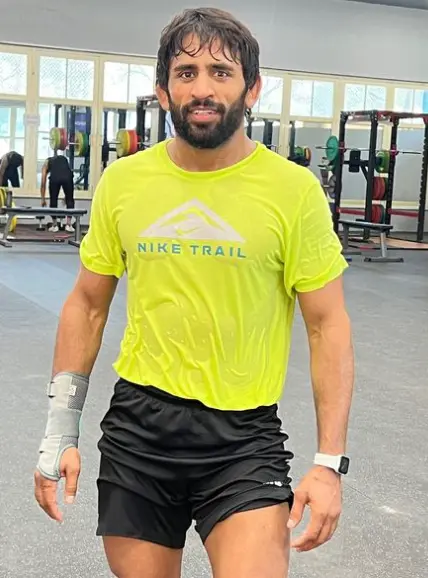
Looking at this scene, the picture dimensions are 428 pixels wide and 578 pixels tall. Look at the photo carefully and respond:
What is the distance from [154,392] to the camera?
153 centimetres

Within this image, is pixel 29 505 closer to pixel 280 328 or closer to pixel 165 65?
pixel 280 328

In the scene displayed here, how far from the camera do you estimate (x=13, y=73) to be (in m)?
12.7

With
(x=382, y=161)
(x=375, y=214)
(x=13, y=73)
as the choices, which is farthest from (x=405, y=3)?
(x=13, y=73)

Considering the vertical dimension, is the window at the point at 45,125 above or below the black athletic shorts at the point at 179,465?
above

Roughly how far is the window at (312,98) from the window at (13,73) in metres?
4.36

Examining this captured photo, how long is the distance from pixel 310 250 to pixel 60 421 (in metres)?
0.56

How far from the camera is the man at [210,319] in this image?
147 cm

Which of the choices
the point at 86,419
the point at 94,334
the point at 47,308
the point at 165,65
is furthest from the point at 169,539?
the point at 47,308

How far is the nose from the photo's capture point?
56.9 inches

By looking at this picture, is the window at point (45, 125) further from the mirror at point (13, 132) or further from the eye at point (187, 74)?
the eye at point (187, 74)

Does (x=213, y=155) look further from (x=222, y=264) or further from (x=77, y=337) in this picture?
(x=77, y=337)

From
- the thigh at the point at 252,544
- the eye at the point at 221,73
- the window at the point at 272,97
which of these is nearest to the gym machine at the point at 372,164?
the window at the point at 272,97

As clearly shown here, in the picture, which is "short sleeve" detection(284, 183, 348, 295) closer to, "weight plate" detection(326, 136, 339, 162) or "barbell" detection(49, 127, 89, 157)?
"weight plate" detection(326, 136, 339, 162)

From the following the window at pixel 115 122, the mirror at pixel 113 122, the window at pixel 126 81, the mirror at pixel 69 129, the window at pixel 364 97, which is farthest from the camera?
the window at pixel 364 97
